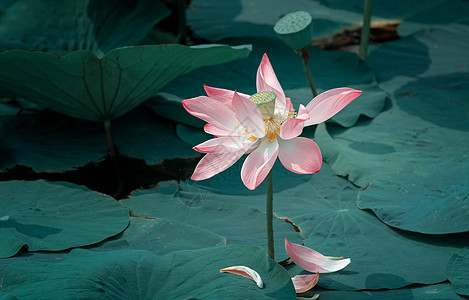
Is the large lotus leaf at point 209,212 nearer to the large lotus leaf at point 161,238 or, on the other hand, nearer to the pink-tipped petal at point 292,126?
the large lotus leaf at point 161,238

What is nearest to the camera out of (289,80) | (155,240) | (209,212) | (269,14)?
(155,240)

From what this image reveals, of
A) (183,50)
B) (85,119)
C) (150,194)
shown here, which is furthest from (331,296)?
(85,119)

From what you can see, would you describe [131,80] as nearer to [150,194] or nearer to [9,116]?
[150,194]

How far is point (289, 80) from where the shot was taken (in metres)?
2.21

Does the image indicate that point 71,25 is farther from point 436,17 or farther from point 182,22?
point 436,17

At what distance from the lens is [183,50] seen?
1676 mm

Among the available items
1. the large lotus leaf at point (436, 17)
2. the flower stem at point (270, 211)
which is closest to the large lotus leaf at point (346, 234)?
the flower stem at point (270, 211)

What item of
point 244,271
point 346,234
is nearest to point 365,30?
point 346,234

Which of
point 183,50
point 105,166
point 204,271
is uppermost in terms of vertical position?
point 183,50

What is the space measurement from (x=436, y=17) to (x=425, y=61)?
0.54 metres

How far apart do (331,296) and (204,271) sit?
1.06 ft

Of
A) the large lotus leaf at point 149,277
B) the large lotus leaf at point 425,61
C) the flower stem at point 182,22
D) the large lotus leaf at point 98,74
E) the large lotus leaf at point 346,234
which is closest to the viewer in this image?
the large lotus leaf at point 149,277

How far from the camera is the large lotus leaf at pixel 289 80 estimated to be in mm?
2029

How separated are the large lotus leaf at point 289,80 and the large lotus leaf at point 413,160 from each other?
0.10m
